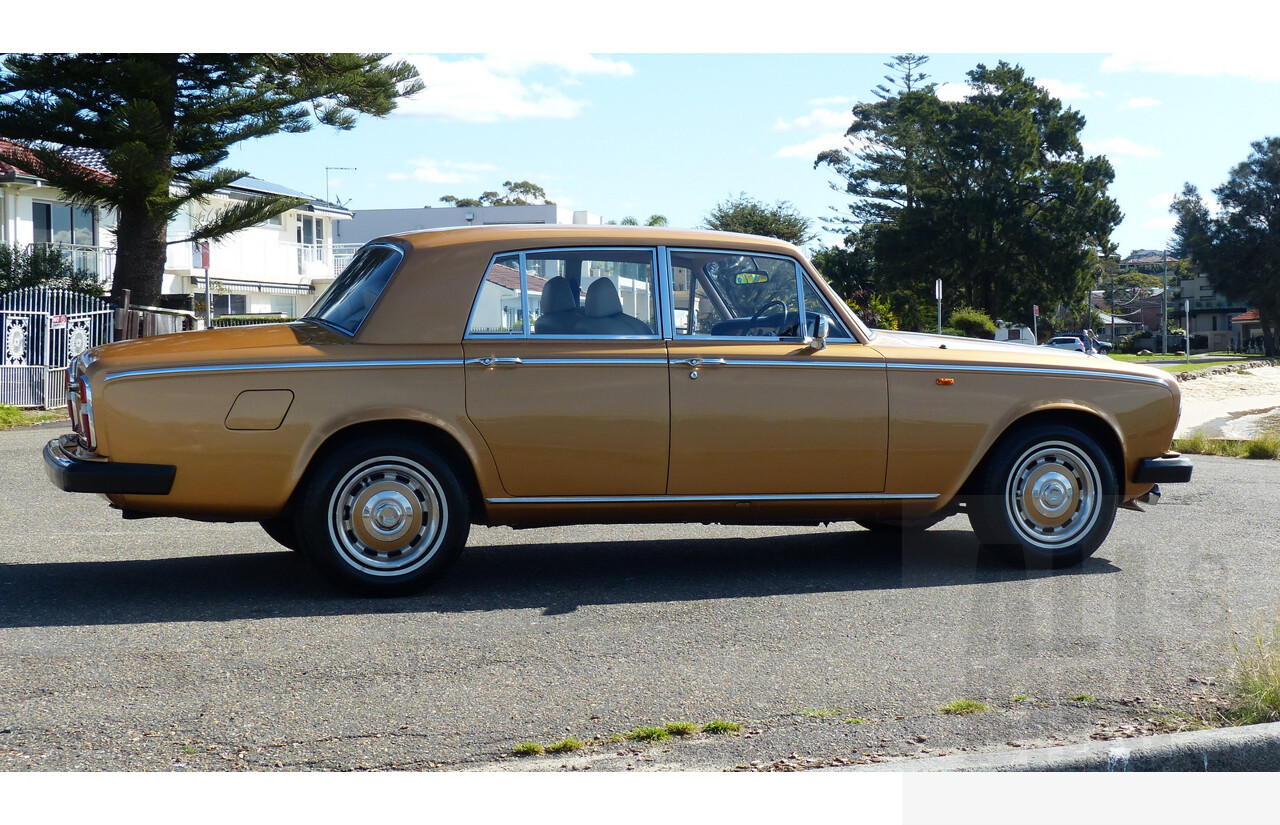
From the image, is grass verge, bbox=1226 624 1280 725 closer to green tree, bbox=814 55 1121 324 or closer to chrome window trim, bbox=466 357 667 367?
chrome window trim, bbox=466 357 667 367

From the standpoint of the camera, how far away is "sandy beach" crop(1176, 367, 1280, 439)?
19875 mm

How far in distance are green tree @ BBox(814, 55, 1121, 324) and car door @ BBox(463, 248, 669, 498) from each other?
68.5 m

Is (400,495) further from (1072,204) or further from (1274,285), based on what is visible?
(1274,285)

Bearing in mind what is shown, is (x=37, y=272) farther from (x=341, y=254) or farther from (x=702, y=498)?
(x=341, y=254)

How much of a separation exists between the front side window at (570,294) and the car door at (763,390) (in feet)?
0.59

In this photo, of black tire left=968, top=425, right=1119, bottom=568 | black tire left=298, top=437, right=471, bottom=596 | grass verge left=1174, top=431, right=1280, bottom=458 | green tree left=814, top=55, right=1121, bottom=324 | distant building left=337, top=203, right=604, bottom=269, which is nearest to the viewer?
black tire left=298, top=437, right=471, bottom=596

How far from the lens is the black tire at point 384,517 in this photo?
6012mm

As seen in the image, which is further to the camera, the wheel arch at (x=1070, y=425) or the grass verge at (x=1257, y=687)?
the wheel arch at (x=1070, y=425)

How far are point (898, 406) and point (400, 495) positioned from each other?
2457mm

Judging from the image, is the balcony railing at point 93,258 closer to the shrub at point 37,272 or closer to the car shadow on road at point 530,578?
the shrub at point 37,272

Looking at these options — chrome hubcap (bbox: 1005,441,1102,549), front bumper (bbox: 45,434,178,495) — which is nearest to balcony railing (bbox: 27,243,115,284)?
front bumper (bbox: 45,434,178,495)

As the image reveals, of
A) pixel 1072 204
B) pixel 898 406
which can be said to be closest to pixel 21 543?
pixel 898 406

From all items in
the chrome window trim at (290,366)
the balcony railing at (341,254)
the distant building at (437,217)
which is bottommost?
the chrome window trim at (290,366)

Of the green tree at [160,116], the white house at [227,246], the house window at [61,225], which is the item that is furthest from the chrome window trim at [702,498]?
the house window at [61,225]
